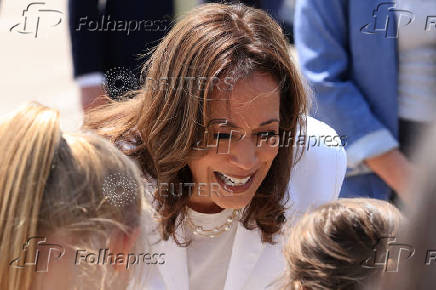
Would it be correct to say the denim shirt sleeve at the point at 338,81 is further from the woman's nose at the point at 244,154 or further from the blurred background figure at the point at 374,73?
the woman's nose at the point at 244,154

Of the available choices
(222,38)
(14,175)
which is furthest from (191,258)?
(14,175)

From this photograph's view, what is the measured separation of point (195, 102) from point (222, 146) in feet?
0.49

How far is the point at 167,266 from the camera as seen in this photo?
2404 mm

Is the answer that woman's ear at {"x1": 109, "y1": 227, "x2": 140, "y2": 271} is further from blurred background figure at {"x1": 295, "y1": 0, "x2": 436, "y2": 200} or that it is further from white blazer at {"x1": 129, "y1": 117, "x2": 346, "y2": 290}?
blurred background figure at {"x1": 295, "y1": 0, "x2": 436, "y2": 200}

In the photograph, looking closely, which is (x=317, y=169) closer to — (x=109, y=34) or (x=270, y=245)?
(x=270, y=245)

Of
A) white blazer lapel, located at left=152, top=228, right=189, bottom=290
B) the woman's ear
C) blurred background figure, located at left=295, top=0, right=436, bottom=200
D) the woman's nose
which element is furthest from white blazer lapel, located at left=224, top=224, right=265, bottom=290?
the woman's ear

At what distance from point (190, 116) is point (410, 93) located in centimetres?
86

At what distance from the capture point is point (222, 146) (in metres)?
2.31

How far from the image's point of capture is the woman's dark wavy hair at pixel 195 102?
2277mm

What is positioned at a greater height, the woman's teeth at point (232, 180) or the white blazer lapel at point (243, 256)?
the woman's teeth at point (232, 180)

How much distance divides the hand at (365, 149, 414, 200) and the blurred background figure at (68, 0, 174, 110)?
0.92 meters

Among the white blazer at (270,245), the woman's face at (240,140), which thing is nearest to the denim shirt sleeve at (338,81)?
the white blazer at (270,245)

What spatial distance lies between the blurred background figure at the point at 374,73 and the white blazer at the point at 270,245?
122mm

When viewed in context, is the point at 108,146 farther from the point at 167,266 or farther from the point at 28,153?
the point at 167,266
